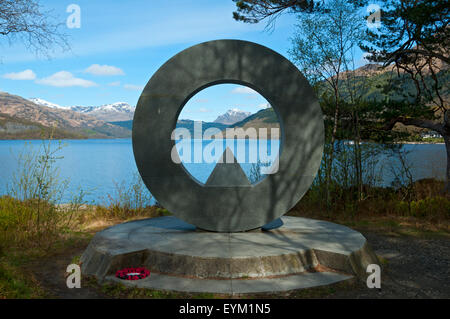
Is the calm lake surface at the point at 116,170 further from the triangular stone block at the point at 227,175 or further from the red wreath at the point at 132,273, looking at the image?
the red wreath at the point at 132,273

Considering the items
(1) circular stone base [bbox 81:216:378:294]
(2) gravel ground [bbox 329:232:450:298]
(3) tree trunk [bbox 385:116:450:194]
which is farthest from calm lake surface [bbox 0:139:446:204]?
(2) gravel ground [bbox 329:232:450:298]

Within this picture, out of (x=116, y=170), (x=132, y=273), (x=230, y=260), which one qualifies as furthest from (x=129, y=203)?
(x=116, y=170)

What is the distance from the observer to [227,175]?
225 inches

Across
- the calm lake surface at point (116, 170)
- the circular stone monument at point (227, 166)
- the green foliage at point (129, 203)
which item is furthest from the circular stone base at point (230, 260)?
the green foliage at point (129, 203)

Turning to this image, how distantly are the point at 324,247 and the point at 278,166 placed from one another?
1.40 metres

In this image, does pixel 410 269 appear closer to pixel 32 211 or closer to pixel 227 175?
pixel 227 175

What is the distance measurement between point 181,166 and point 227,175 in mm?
726

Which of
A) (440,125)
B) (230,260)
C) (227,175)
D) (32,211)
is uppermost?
(440,125)

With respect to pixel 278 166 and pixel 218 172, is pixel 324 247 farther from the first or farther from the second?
pixel 218 172

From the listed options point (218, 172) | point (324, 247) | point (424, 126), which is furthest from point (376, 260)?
point (424, 126)

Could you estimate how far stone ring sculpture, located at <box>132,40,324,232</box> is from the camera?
5.59m

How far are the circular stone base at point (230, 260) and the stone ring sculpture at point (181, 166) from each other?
413mm

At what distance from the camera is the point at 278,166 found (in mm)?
5660

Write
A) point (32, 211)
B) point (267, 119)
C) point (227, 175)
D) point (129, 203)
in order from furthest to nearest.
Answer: point (267, 119) → point (129, 203) → point (32, 211) → point (227, 175)
